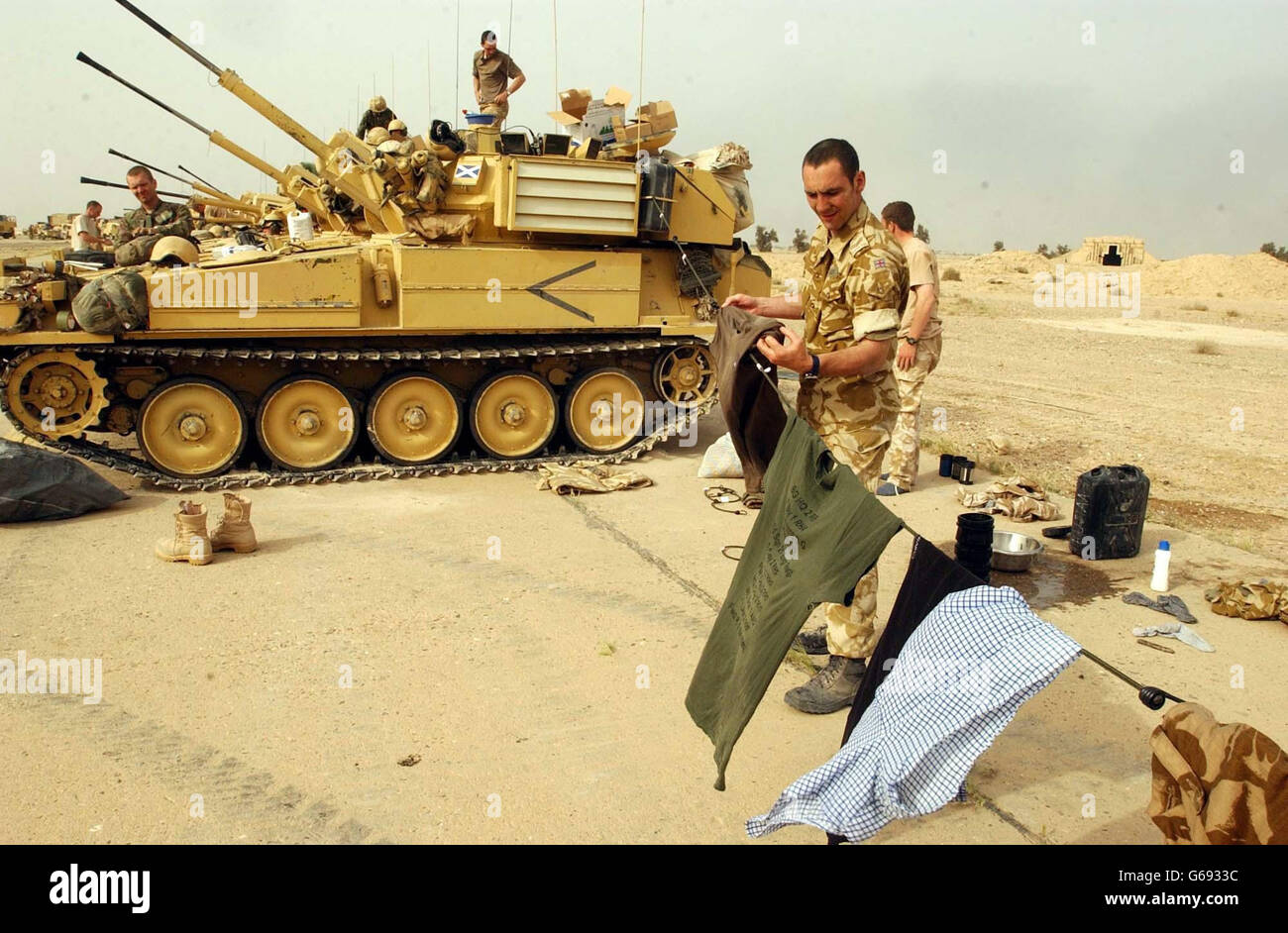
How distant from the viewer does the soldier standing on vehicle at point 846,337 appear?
13.5 feet

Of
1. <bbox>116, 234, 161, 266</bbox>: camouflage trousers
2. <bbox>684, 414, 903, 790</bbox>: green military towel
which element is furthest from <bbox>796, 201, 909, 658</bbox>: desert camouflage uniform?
<bbox>116, 234, 161, 266</bbox>: camouflage trousers

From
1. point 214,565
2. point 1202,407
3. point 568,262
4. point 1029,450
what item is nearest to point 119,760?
point 214,565

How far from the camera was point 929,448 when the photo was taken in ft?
33.4

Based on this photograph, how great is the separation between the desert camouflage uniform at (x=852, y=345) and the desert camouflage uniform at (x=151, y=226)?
7.47 metres

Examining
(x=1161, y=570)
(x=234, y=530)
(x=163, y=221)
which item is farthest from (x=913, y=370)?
(x=163, y=221)

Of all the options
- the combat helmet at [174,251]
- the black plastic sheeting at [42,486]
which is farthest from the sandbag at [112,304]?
the black plastic sheeting at [42,486]

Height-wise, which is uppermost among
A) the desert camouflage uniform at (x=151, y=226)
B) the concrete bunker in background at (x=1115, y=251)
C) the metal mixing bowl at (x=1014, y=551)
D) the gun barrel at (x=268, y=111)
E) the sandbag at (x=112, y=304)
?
the concrete bunker in background at (x=1115, y=251)

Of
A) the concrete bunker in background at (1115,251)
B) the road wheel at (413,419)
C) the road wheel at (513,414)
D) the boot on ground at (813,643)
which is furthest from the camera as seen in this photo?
the concrete bunker in background at (1115,251)

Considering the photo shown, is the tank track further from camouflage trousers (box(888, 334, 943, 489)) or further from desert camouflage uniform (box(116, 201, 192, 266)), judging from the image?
camouflage trousers (box(888, 334, 943, 489))

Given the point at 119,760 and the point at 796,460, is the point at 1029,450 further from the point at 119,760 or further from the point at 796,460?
the point at 119,760

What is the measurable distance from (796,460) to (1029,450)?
7948 mm

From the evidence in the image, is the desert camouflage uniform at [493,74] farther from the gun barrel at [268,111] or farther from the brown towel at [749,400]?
the brown towel at [749,400]

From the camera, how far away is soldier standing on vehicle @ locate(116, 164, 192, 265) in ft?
31.8

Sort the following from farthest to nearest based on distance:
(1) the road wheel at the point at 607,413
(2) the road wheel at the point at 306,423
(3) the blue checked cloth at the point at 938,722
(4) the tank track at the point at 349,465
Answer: (1) the road wheel at the point at 607,413, (2) the road wheel at the point at 306,423, (4) the tank track at the point at 349,465, (3) the blue checked cloth at the point at 938,722
